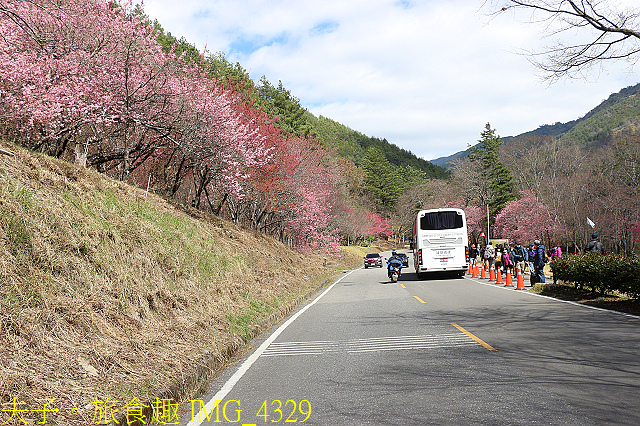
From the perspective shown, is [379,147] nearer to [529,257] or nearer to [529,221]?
[529,221]

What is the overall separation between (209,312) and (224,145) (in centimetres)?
1072

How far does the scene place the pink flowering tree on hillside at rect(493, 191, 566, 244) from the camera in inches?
1950

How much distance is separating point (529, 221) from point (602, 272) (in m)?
43.3

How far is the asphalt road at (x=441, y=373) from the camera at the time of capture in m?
4.54

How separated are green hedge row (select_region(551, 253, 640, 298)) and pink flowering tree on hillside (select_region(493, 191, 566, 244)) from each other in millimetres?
36305

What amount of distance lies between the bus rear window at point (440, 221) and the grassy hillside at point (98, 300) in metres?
12.7

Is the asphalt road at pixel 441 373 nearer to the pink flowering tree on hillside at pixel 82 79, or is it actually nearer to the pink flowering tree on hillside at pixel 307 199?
the pink flowering tree on hillside at pixel 82 79

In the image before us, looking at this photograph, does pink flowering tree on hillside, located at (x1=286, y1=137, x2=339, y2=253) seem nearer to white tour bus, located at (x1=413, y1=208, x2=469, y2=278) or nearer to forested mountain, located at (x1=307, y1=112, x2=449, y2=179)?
white tour bus, located at (x1=413, y1=208, x2=469, y2=278)

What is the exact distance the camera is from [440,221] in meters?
24.1

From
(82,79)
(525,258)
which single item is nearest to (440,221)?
A: (525,258)

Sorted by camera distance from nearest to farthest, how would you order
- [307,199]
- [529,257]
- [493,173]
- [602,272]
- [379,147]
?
1. [602,272]
2. [529,257]
3. [307,199]
4. [493,173]
5. [379,147]

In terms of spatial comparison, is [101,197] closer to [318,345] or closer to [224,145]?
[318,345]

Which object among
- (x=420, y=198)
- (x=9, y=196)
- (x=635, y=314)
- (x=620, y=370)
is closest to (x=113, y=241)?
(x=9, y=196)

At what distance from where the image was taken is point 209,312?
9.41 m
